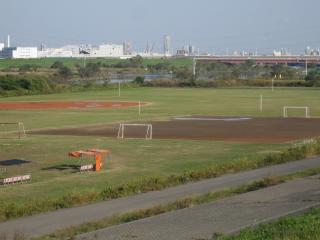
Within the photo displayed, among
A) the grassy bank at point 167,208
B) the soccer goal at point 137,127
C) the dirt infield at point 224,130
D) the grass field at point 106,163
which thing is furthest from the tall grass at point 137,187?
the soccer goal at point 137,127

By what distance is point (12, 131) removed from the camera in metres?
45.4

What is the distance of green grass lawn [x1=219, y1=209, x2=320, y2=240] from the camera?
11.3 m

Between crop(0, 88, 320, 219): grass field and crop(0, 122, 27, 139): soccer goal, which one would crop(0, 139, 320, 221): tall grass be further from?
crop(0, 122, 27, 139): soccer goal

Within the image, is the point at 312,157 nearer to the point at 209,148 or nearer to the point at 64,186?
the point at 209,148

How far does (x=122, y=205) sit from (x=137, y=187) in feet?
9.69

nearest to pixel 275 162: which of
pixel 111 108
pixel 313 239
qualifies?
pixel 313 239

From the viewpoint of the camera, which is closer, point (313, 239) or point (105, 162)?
point (313, 239)

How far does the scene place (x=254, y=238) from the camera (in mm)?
11258

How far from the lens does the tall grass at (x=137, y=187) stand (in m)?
17.6

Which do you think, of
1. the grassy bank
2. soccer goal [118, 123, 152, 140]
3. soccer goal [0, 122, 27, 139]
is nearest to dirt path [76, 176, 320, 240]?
the grassy bank

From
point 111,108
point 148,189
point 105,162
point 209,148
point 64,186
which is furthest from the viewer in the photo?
point 111,108

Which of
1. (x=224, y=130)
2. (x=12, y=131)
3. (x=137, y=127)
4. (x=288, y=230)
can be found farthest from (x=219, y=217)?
(x=137, y=127)

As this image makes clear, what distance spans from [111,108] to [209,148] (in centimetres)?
3531

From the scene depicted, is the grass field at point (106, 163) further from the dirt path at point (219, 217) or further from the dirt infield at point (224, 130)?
the dirt path at point (219, 217)
